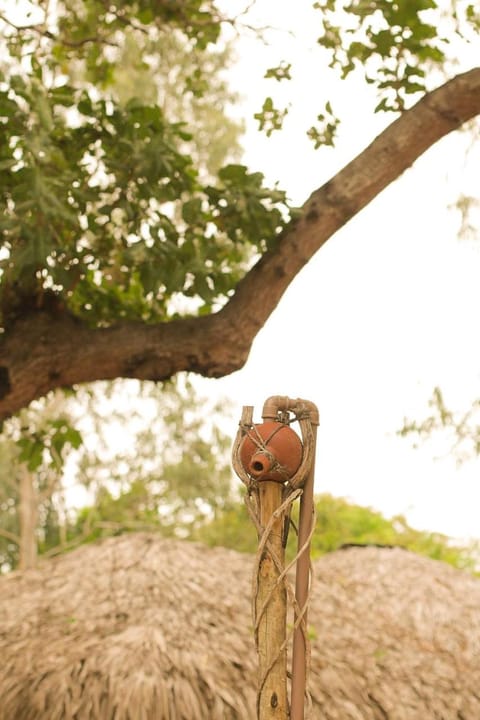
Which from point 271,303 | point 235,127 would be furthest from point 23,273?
point 235,127

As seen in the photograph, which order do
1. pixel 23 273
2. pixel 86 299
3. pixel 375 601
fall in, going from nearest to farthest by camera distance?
pixel 23 273 → pixel 86 299 → pixel 375 601

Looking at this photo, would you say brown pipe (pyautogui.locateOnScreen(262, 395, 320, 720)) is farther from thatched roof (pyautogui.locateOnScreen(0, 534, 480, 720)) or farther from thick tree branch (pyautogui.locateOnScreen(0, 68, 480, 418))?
thatched roof (pyautogui.locateOnScreen(0, 534, 480, 720))

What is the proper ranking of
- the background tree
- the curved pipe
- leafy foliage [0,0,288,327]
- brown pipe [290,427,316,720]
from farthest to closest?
the background tree, leafy foliage [0,0,288,327], the curved pipe, brown pipe [290,427,316,720]

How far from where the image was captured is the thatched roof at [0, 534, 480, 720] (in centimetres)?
382

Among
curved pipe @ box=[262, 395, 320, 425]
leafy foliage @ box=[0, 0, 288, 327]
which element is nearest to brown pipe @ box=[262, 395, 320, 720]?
curved pipe @ box=[262, 395, 320, 425]

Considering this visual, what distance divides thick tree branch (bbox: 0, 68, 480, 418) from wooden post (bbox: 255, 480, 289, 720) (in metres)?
1.51

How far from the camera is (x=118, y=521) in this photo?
A: 1338 cm

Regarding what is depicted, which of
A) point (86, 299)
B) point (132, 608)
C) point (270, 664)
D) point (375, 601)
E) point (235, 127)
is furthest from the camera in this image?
point (235, 127)

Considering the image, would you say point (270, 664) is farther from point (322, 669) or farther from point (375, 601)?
point (375, 601)

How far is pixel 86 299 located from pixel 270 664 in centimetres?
247

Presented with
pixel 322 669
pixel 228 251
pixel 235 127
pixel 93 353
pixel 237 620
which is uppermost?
pixel 235 127

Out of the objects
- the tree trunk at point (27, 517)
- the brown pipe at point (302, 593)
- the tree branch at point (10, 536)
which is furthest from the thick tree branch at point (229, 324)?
the tree branch at point (10, 536)

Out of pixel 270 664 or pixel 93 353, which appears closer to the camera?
pixel 270 664

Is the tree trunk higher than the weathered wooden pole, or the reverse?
the tree trunk
